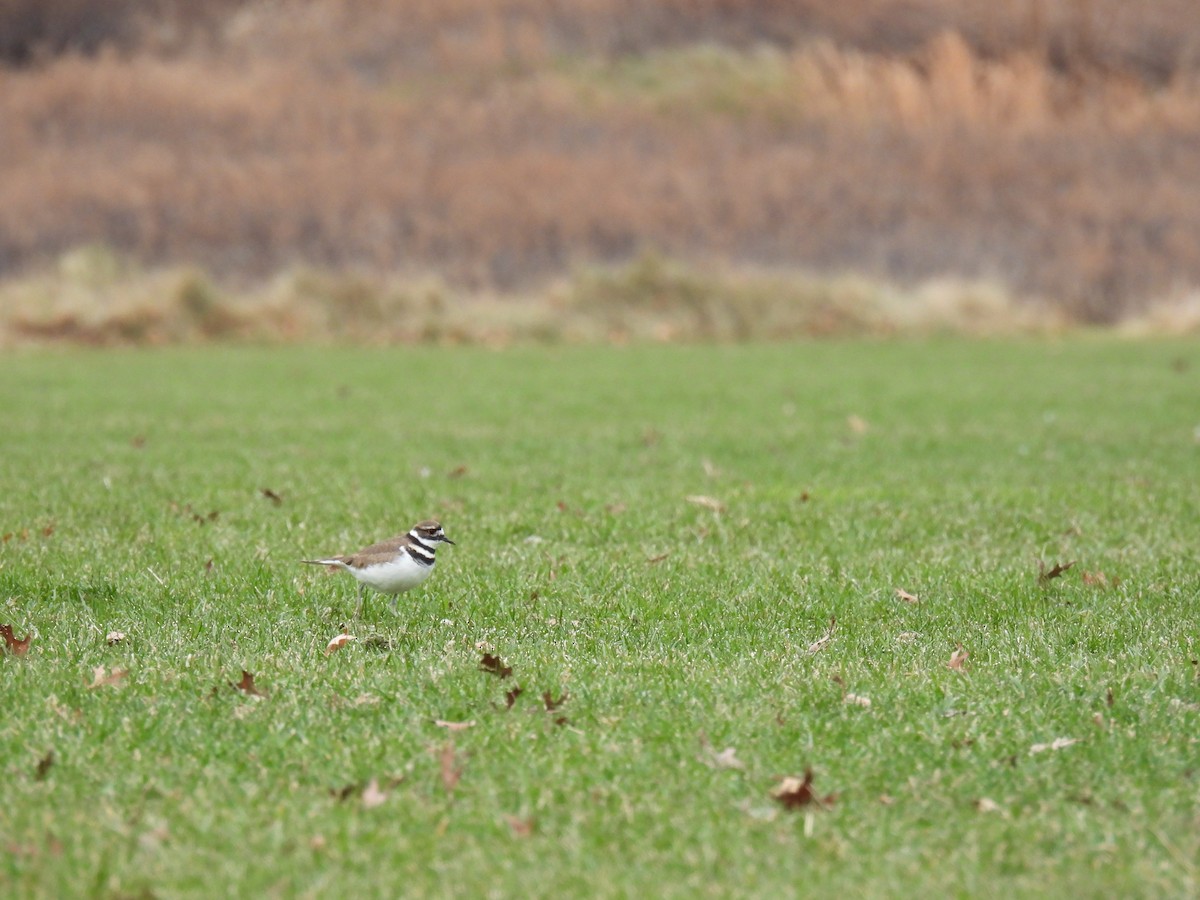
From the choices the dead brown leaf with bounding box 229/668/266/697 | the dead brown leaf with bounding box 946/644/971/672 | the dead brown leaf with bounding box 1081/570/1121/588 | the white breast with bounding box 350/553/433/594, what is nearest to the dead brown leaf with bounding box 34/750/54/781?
the dead brown leaf with bounding box 229/668/266/697

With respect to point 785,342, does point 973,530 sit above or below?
above

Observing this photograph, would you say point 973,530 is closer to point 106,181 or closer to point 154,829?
point 154,829

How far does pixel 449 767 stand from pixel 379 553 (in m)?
2.02

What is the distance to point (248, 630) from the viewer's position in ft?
24.0

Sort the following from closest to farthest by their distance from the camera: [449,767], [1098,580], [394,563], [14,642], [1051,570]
→ [449,767] < [14,642] < [394,563] < [1098,580] < [1051,570]

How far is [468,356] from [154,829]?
76.2 ft

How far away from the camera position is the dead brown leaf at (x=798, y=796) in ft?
16.8

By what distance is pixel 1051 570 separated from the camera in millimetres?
8664

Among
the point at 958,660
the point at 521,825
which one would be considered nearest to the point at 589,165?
the point at 958,660

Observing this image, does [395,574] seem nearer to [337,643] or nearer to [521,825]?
[337,643]

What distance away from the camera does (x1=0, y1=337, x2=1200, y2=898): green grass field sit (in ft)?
15.5

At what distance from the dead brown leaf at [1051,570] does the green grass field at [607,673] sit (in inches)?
2.5

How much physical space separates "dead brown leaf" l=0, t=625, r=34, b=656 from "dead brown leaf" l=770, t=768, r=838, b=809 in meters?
3.63

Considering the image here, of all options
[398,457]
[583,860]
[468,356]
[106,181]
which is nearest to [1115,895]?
[583,860]
